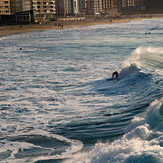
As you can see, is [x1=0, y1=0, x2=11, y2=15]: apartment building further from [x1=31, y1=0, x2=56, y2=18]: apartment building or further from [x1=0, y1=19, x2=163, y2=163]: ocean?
[x1=0, y1=19, x2=163, y2=163]: ocean

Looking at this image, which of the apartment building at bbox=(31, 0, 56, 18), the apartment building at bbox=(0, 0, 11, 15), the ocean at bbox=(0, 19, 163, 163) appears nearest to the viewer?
the ocean at bbox=(0, 19, 163, 163)

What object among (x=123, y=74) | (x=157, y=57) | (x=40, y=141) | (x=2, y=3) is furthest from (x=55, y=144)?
(x=2, y=3)

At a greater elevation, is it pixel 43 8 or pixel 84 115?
pixel 43 8

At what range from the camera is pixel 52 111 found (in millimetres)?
12023

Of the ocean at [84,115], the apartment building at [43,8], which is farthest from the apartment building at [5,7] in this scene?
the ocean at [84,115]

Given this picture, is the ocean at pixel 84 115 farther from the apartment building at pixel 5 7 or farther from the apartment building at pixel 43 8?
the apartment building at pixel 43 8

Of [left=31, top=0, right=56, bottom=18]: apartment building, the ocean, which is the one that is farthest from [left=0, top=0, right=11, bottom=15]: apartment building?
the ocean

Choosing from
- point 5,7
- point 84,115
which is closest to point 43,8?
point 5,7

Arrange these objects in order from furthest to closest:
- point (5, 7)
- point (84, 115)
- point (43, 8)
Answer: point (43, 8) → point (5, 7) → point (84, 115)

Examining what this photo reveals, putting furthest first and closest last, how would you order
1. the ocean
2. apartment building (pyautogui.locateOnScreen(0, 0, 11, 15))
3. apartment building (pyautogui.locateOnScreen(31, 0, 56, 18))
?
apartment building (pyautogui.locateOnScreen(31, 0, 56, 18)) → apartment building (pyautogui.locateOnScreen(0, 0, 11, 15)) → the ocean

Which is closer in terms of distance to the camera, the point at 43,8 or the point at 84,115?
the point at 84,115

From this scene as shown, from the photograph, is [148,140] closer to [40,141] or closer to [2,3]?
[40,141]

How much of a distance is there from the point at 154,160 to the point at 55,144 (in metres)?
3.33

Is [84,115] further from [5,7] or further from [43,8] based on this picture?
[43,8]
